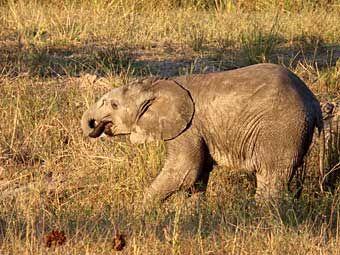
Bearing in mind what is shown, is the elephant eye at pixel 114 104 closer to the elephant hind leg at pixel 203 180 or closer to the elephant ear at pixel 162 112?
the elephant ear at pixel 162 112

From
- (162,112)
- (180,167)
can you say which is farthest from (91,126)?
(180,167)

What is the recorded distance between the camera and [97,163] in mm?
8305

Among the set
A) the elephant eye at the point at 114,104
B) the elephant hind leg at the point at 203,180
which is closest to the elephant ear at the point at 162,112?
the elephant eye at the point at 114,104

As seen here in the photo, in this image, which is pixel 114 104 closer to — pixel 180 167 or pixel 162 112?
pixel 162 112

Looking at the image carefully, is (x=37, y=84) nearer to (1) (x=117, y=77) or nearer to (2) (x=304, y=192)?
(1) (x=117, y=77)

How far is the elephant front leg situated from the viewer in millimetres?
7184

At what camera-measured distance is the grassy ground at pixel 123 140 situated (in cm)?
623

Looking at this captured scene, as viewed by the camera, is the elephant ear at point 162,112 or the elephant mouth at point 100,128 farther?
the elephant mouth at point 100,128

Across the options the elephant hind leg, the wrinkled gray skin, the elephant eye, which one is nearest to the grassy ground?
the elephant hind leg

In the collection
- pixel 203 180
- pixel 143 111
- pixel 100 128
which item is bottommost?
pixel 203 180

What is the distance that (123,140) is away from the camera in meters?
8.50

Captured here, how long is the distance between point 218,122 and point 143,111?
556mm

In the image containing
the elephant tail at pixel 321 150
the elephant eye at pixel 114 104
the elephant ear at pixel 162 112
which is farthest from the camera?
the elephant eye at pixel 114 104

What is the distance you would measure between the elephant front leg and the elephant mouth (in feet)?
1.51
